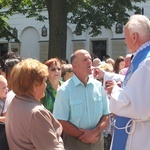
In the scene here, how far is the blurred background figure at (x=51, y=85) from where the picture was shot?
16.6 ft

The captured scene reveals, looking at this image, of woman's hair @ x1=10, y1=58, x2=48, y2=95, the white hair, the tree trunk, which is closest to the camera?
woman's hair @ x1=10, y1=58, x2=48, y2=95

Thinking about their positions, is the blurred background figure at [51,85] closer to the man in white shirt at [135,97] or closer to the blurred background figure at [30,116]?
the man in white shirt at [135,97]

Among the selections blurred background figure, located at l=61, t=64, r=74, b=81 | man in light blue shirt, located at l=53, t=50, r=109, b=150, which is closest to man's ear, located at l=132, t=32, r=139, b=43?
man in light blue shirt, located at l=53, t=50, r=109, b=150

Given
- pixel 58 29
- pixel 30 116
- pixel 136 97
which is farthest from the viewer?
pixel 58 29

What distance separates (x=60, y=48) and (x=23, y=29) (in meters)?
13.9

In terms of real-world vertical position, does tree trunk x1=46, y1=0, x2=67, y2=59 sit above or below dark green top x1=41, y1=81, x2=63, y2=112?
above

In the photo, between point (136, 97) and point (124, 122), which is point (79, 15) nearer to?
point (124, 122)

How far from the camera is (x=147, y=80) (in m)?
3.46

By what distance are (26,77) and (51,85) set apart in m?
2.08

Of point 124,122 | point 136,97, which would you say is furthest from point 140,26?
point 124,122

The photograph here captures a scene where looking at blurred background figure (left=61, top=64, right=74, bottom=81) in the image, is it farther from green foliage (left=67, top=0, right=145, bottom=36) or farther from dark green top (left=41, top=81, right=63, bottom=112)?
green foliage (left=67, top=0, right=145, bottom=36)

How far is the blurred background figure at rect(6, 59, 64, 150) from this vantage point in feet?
9.84

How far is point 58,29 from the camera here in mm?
16703

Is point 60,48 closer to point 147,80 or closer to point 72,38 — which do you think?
point 72,38
